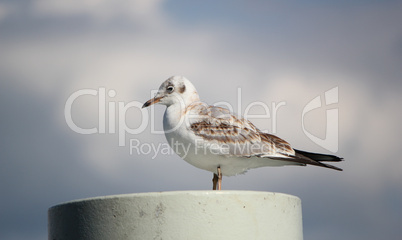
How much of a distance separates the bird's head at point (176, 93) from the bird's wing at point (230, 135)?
0.22m

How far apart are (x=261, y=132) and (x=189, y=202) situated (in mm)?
6060

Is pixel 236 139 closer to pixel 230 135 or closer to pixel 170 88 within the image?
pixel 230 135

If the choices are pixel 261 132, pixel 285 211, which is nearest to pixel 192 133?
pixel 261 132

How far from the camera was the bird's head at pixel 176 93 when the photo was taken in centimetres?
1204

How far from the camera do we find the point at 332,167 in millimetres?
12258

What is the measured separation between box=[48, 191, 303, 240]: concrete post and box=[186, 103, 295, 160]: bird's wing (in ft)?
13.6

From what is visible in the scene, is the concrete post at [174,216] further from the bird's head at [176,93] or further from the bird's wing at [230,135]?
the bird's head at [176,93]

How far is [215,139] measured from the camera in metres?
11.6

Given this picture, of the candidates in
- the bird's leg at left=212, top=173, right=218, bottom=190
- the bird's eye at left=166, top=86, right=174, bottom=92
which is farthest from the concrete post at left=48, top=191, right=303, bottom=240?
the bird's eye at left=166, top=86, right=174, bottom=92

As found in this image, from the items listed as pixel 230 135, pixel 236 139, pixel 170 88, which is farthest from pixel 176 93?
pixel 236 139

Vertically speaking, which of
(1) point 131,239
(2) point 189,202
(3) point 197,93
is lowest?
(1) point 131,239

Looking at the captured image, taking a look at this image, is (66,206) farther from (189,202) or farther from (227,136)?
(227,136)

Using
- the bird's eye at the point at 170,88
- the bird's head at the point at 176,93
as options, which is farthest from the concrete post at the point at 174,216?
the bird's eye at the point at 170,88

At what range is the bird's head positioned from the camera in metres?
12.0
